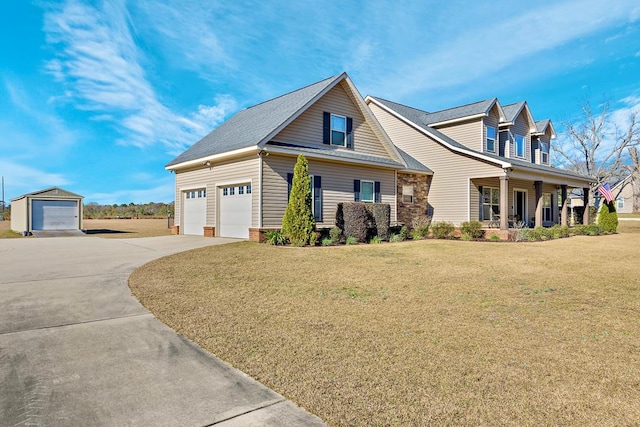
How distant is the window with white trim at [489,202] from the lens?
829 inches

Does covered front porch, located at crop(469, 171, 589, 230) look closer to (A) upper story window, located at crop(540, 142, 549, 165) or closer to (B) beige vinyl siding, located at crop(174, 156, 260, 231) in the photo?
(A) upper story window, located at crop(540, 142, 549, 165)

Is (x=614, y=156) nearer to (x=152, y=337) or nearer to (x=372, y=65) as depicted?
(x=372, y=65)

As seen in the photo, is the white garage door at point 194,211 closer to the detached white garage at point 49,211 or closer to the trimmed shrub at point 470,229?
the detached white garage at point 49,211

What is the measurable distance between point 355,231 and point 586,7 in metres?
12.4

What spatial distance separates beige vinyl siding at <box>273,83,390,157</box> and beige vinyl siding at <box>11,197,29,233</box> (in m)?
17.0

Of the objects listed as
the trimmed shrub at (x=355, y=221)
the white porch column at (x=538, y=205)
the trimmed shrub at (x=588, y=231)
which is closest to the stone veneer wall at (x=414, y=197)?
the trimmed shrub at (x=355, y=221)

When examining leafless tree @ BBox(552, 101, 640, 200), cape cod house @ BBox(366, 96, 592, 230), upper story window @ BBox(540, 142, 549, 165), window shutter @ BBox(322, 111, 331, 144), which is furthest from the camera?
leafless tree @ BBox(552, 101, 640, 200)

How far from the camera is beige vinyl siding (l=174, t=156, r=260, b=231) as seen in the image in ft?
48.4

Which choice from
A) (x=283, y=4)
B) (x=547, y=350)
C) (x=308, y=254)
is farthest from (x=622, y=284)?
(x=283, y=4)

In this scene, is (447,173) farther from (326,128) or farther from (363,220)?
(363,220)

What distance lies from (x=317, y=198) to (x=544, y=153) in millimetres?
19755

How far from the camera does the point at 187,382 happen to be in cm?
330

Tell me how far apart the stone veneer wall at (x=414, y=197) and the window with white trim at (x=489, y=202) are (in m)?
3.13

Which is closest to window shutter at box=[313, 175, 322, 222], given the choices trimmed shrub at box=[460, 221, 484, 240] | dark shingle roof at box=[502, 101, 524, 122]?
trimmed shrub at box=[460, 221, 484, 240]
